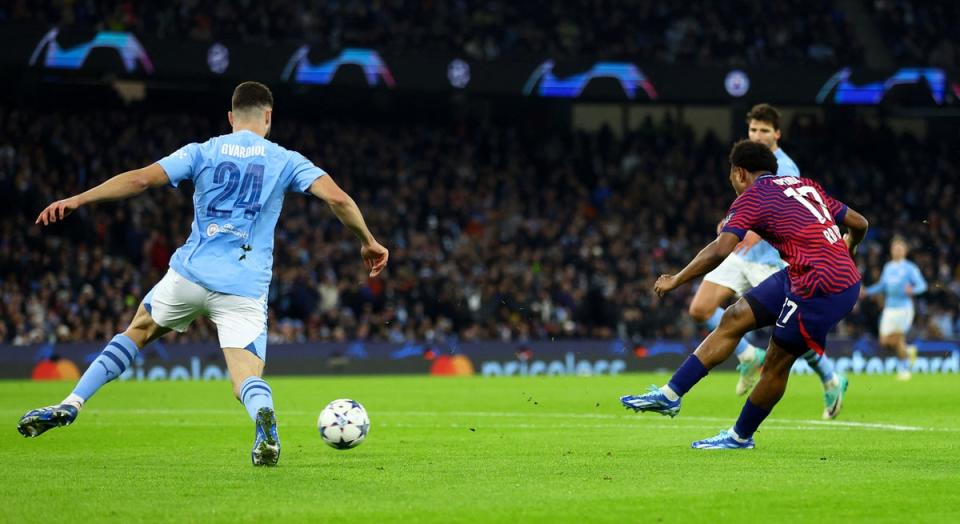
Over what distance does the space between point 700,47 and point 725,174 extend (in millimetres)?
3212

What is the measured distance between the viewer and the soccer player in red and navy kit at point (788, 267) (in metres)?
8.45

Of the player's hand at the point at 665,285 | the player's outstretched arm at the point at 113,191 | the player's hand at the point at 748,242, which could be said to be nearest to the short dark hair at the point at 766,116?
the player's hand at the point at 748,242

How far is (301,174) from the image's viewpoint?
26.3 ft

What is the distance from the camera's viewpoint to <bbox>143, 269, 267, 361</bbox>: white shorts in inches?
312

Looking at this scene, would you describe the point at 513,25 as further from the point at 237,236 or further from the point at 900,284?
the point at 237,236

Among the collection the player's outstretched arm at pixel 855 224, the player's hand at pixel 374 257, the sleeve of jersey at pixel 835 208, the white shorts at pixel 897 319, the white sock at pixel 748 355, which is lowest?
the white sock at pixel 748 355

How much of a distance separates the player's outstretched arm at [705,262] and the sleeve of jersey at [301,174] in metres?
2.15

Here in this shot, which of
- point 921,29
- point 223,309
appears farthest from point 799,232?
point 921,29

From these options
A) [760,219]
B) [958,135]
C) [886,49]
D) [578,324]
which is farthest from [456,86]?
[760,219]

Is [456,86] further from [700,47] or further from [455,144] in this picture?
[700,47]

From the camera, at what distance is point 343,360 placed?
24609 millimetres

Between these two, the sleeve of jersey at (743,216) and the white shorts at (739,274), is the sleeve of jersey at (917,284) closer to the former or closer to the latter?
the white shorts at (739,274)

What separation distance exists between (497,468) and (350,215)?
64.9 inches

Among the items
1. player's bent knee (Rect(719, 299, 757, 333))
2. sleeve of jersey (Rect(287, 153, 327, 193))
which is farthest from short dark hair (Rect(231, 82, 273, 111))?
player's bent knee (Rect(719, 299, 757, 333))
